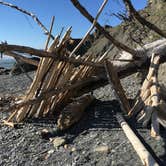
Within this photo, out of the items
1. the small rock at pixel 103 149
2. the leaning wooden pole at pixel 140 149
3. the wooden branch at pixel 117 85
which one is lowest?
the leaning wooden pole at pixel 140 149

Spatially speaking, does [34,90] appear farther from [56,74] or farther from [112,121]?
[112,121]

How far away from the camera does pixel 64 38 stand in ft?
17.6

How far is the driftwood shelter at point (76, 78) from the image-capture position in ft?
16.3

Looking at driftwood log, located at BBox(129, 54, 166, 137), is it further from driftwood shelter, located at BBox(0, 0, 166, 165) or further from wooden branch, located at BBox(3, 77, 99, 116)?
wooden branch, located at BBox(3, 77, 99, 116)

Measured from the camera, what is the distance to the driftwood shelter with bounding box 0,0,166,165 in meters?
4.96

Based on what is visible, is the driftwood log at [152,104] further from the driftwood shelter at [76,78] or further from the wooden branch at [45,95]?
the wooden branch at [45,95]

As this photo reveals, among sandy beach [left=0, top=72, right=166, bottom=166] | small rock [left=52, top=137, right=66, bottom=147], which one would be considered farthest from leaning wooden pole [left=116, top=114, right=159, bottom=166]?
small rock [left=52, top=137, right=66, bottom=147]

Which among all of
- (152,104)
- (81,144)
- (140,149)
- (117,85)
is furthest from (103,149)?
(117,85)

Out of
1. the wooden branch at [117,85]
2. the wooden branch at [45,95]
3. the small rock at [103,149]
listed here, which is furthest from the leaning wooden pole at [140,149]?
the wooden branch at [45,95]

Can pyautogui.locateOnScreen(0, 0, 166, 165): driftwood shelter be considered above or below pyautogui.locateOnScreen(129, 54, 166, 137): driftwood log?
above

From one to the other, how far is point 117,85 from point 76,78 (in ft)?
2.23

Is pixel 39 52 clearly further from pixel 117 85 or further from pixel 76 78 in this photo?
pixel 117 85

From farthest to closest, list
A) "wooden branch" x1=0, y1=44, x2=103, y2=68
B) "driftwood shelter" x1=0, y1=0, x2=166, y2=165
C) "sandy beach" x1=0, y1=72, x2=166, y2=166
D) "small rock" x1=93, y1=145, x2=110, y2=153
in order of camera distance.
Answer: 1. "driftwood shelter" x1=0, y1=0, x2=166, y2=165
2. "wooden branch" x1=0, y1=44, x2=103, y2=68
3. "small rock" x1=93, y1=145, x2=110, y2=153
4. "sandy beach" x1=0, y1=72, x2=166, y2=166

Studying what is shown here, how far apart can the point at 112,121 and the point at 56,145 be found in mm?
944
